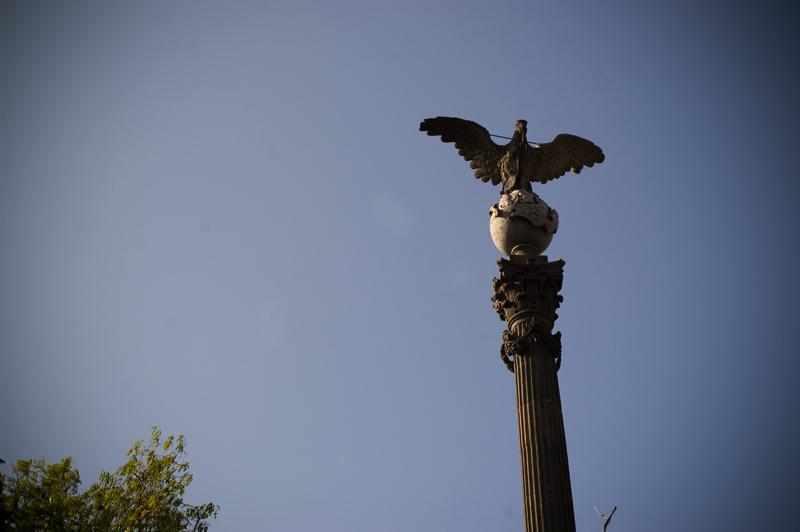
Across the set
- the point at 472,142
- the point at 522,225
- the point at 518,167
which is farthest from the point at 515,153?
the point at 522,225

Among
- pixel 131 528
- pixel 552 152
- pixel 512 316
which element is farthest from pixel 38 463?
pixel 552 152

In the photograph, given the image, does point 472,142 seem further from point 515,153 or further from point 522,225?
point 522,225

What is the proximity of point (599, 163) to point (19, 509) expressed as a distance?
54.6ft

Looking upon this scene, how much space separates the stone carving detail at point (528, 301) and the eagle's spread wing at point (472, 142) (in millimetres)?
2863

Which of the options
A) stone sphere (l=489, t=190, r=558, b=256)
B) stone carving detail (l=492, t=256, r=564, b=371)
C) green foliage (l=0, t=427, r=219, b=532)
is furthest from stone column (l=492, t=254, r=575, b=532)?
green foliage (l=0, t=427, r=219, b=532)

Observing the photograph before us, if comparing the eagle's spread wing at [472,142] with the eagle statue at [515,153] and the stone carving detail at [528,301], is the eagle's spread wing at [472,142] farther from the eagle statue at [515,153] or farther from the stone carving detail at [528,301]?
the stone carving detail at [528,301]

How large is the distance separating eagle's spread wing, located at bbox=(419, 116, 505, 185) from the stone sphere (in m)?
1.66

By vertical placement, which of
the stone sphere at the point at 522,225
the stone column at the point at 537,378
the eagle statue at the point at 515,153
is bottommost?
the stone column at the point at 537,378

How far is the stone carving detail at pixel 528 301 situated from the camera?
12.2 metres

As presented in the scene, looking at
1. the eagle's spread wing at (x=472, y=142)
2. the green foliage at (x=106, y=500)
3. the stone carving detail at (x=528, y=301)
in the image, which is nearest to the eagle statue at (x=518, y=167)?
the eagle's spread wing at (x=472, y=142)

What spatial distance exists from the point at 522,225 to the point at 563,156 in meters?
3.12

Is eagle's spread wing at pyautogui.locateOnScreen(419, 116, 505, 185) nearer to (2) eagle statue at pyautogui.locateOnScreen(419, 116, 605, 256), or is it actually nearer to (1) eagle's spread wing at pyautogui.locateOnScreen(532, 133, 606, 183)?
(2) eagle statue at pyautogui.locateOnScreen(419, 116, 605, 256)

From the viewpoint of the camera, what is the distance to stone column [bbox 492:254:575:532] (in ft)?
Answer: 34.7

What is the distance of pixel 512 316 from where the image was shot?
1259 cm
